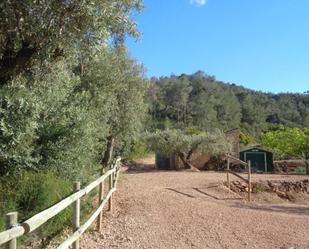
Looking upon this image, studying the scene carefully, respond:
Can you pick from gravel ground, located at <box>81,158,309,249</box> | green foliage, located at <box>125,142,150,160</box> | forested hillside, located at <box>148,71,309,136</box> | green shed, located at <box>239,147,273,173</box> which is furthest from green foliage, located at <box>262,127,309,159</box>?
forested hillside, located at <box>148,71,309,136</box>

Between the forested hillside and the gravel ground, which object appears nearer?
the gravel ground

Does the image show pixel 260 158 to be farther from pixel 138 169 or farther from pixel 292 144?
pixel 138 169

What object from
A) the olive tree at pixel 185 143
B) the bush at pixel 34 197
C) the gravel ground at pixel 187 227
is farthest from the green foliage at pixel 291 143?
the bush at pixel 34 197

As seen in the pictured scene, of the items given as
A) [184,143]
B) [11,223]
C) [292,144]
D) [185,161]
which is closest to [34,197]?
[11,223]

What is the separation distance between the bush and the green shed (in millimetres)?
23633

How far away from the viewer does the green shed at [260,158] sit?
31562mm

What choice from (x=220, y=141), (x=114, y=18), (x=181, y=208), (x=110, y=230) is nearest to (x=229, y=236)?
(x=110, y=230)

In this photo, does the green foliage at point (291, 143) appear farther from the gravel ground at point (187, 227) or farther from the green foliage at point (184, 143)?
the gravel ground at point (187, 227)

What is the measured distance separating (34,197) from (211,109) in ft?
215

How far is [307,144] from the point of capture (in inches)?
1216

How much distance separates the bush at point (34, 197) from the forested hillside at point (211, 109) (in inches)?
Result: 1978

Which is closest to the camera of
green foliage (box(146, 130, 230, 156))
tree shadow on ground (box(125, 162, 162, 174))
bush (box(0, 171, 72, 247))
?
Result: bush (box(0, 171, 72, 247))

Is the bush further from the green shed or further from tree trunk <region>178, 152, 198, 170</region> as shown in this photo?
the green shed

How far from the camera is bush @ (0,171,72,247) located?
8438 millimetres
